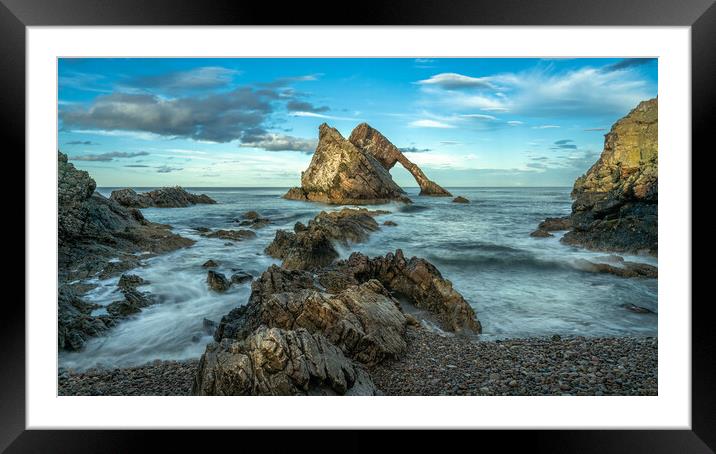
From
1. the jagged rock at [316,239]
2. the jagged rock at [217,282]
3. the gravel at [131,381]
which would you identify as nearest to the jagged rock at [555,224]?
the jagged rock at [316,239]

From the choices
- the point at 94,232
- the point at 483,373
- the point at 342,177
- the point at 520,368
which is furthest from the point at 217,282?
the point at 520,368

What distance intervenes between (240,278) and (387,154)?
216cm

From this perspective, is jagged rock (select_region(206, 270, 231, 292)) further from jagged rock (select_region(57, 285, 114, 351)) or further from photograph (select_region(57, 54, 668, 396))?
jagged rock (select_region(57, 285, 114, 351))

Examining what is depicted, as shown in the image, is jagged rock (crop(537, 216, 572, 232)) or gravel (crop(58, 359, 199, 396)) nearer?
gravel (crop(58, 359, 199, 396))

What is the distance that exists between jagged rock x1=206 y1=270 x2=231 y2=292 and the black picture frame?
1.95 meters

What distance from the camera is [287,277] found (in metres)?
3.76

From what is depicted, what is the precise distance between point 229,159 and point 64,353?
2.29 meters

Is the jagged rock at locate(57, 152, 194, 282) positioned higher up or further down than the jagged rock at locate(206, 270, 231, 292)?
higher up

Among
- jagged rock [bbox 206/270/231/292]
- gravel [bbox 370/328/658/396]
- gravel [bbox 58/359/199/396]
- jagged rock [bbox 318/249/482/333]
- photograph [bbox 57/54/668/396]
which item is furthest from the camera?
jagged rock [bbox 206/270/231/292]

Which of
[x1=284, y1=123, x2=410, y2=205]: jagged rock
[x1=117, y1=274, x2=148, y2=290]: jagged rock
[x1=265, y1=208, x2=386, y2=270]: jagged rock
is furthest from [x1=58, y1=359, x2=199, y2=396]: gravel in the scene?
[x1=284, y1=123, x2=410, y2=205]: jagged rock

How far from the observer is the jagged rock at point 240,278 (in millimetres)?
4250

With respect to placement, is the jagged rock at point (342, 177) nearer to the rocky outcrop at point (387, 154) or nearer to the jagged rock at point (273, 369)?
the rocky outcrop at point (387, 154)

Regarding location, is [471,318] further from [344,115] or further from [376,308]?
[344,115]

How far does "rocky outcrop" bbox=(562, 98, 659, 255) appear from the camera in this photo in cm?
423
